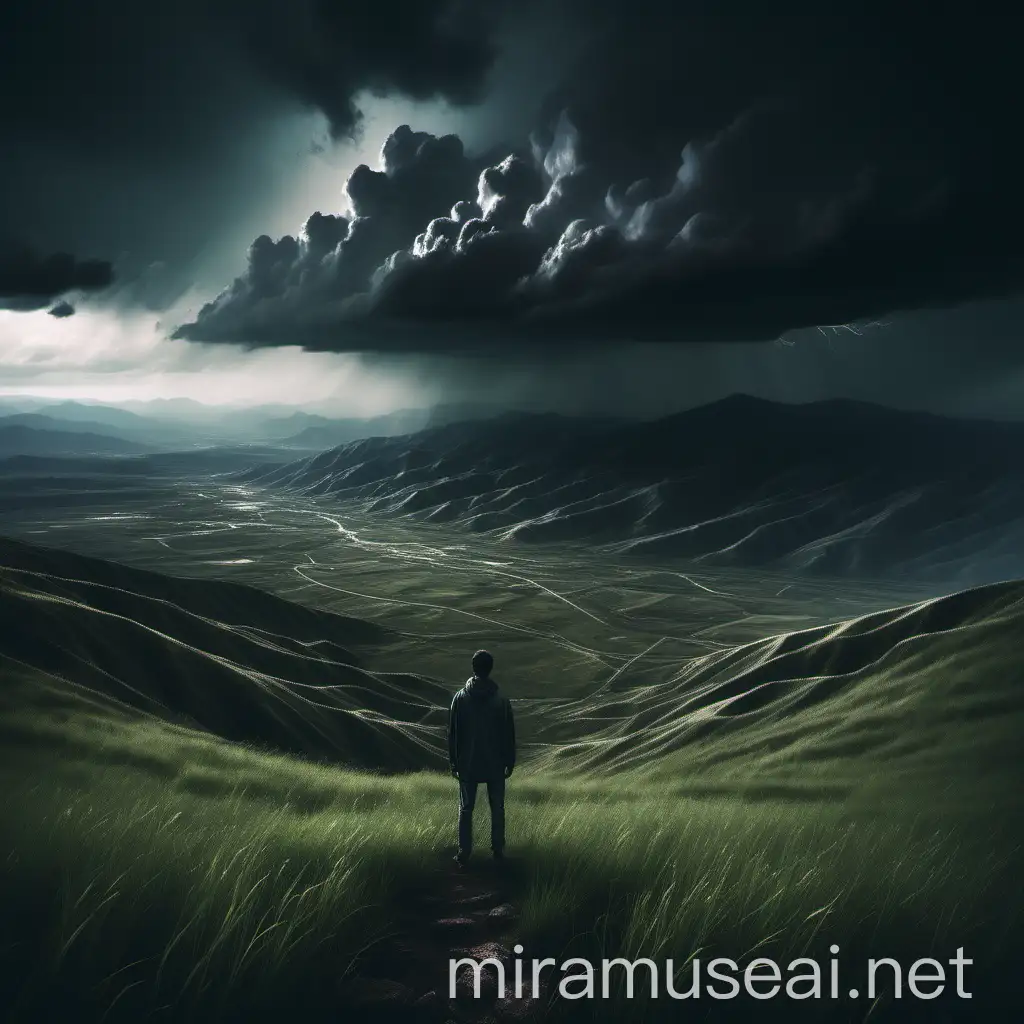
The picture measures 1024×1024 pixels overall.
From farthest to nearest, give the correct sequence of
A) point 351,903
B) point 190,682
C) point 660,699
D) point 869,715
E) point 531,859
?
point 660,699 → point 190,682 → point 869,715 → point 531,859 → point 351,903

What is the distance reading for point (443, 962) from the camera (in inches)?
309

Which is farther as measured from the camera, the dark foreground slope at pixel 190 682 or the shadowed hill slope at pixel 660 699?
the dark foreground slope at pixel 190 682

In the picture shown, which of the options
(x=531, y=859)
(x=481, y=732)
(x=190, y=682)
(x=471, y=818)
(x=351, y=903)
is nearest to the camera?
(x=351, y=903)

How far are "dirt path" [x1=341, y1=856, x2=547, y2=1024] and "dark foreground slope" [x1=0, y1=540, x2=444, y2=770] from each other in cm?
2013

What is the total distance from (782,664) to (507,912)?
58.0 meters

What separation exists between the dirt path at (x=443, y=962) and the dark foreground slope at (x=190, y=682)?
2013 cm

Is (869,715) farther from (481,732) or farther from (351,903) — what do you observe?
(351,903)

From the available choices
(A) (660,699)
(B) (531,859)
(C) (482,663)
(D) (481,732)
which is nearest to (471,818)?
(B) (531,859)

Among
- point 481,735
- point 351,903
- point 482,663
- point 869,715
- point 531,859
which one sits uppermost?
point 482,663

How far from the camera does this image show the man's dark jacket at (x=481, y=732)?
1236cm

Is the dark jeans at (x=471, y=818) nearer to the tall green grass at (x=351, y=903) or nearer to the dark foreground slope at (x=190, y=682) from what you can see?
the tall green grass at (x=351, y=903)

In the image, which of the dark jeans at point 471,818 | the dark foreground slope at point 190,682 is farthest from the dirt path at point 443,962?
the dark foreground slope at point 190,682

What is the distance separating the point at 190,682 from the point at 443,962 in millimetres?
53746

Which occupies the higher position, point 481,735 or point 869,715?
point 481,735
